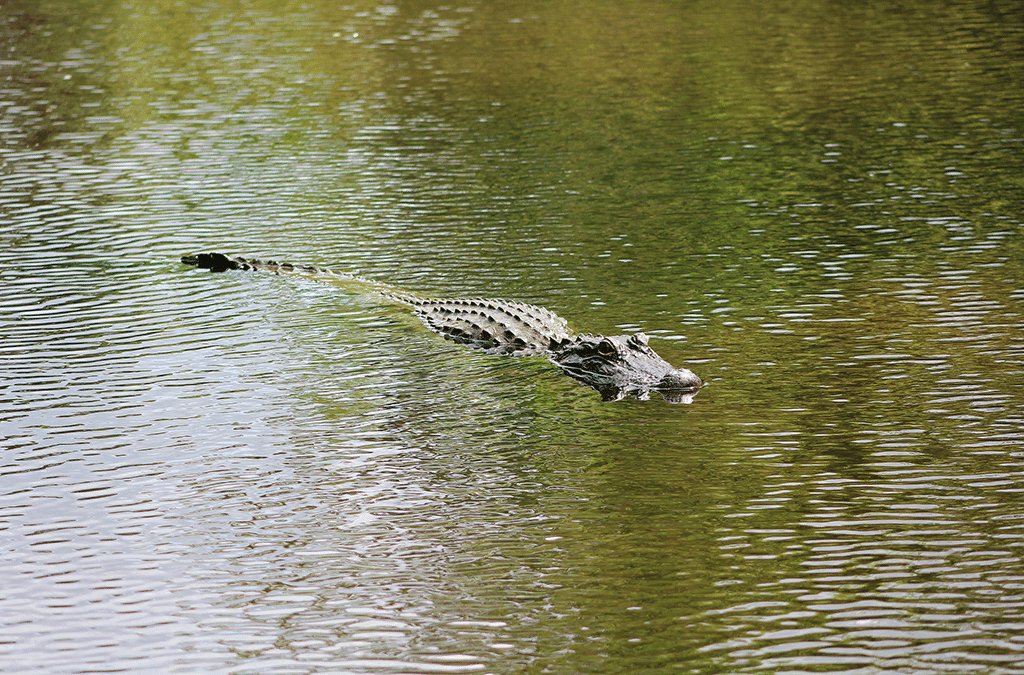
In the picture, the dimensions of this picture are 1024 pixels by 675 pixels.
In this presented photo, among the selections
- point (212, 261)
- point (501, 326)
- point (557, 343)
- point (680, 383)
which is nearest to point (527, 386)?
point (557, 343)

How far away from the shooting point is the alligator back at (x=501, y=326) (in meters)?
12.9

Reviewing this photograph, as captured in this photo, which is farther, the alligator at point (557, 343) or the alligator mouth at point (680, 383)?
the alligator at point (557, 343)

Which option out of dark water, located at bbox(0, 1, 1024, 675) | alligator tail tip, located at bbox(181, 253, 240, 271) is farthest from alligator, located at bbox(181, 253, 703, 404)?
alligator tail tip, located at bbox(181, 253, 240, 271)

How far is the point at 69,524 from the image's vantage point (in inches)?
377

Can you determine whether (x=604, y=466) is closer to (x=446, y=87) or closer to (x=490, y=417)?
(x=490, y=417)

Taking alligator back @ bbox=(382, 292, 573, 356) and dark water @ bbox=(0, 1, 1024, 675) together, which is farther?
alligator back @ bbox=(382, 292, 573, 356)

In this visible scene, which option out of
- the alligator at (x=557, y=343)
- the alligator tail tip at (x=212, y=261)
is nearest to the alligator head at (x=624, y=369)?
the alligator at (x=557, y=343)

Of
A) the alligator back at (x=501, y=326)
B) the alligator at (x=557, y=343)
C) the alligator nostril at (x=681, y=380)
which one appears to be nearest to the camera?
the alligator nostril at (x=681, y=380)

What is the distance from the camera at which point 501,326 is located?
13117 millimetres

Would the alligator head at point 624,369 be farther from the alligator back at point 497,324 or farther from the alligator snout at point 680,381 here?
the alligator back at point 497,324

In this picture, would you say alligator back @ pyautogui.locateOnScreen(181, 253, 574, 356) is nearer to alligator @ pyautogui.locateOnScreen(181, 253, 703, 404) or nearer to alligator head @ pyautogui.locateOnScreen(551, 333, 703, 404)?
alligator @ pyautogui.locateOnScreen(181, 253, 703, 404)

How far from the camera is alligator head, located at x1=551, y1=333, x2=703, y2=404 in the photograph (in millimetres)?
11555

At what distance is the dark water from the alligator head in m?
0.23

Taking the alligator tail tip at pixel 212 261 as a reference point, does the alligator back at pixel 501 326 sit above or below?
above
